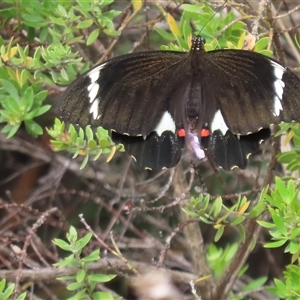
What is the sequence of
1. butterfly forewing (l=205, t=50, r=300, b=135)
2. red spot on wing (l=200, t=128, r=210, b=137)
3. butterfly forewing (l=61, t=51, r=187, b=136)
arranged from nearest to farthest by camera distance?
butterfly forewing (l=205, t=50, r=300, b=135) → butterfly forewing (l=61, t=51, r=187, b=136) → red spot on wing (l=200, t=128, r=210, b=137)

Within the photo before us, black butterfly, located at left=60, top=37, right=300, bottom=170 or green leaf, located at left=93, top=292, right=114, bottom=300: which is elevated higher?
black butterfly, located at left=60, top=37, right=300, bottom=170

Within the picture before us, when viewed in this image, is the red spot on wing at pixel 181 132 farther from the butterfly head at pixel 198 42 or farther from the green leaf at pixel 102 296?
the green leaf at pixel 102 296

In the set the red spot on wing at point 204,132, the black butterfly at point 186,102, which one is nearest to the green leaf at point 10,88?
the black butterfly at point 186,102

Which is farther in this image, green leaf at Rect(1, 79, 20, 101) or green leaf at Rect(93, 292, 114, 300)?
green leaf at Rect(1, 79, 20, 101)

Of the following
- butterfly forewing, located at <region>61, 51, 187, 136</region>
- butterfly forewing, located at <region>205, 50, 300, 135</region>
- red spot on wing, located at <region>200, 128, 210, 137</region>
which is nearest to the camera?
butterfly forewing, located at <region>205, 50, 300, 135</region>

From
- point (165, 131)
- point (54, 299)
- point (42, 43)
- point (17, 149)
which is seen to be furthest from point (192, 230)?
point (17, 149)

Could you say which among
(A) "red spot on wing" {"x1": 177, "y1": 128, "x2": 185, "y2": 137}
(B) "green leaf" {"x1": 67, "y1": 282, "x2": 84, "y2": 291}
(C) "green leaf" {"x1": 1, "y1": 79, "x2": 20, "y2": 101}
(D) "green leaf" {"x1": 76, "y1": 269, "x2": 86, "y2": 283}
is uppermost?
(C) "green leaf" {"x1": 1, "y1": 79, "x2": 20, "y2": 101}

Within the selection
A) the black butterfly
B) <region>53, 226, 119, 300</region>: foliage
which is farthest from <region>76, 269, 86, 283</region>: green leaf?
the black butterfly

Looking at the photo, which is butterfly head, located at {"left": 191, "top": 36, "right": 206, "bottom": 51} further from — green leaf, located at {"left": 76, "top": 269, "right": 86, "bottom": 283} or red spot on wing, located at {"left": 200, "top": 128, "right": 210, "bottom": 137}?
green leaf, located at {"left": 76, "top": 269, "right": 86, "bottom": 283}

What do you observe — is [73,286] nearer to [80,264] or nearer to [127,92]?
[80,264]
